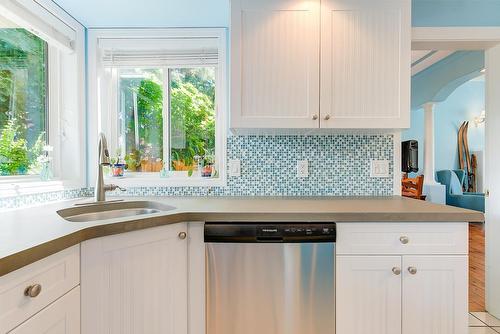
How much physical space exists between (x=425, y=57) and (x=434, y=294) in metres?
4.19

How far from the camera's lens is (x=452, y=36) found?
2.01 meters

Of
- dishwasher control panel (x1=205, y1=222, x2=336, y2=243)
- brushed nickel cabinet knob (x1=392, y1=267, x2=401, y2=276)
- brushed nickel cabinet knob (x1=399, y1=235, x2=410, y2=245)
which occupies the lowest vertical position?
brushed nickel cabinet knob (x1=392, y1=267, x2=401, y2=276)

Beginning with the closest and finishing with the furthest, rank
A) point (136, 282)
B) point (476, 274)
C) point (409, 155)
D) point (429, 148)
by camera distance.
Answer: point (136, 282), point (409, 155), point (476, 274), point (429, 148)

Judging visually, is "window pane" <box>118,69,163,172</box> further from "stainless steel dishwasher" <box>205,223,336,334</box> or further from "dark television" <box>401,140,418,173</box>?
"dark television" <box>401,140,418,173</box>

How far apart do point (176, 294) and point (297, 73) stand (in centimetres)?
133

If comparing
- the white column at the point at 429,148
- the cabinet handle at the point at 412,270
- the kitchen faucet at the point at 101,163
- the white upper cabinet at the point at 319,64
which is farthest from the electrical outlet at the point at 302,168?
the white column at the point at 429,148

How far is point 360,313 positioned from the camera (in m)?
1.40

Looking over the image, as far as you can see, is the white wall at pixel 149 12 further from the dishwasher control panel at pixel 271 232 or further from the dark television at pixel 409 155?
the dark television at pixel 409 155

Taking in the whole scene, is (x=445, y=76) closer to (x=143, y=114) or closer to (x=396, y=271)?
(x=396, y=271)

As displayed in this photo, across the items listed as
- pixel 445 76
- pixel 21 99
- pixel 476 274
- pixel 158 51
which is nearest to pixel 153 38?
pixel 158 51

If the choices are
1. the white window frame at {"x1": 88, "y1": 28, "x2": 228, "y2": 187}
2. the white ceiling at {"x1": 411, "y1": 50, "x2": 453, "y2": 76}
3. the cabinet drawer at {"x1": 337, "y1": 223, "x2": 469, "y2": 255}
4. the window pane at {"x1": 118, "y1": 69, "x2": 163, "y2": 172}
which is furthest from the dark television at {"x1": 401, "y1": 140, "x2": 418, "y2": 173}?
the white ceiling at {"x1": 411, "y1": 50, "x2": 453, "y2": 76}

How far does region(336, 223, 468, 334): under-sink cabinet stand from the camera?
139 centimetres

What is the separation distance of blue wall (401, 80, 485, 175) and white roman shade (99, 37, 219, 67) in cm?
643

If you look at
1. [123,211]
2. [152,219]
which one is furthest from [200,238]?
[123,211]
